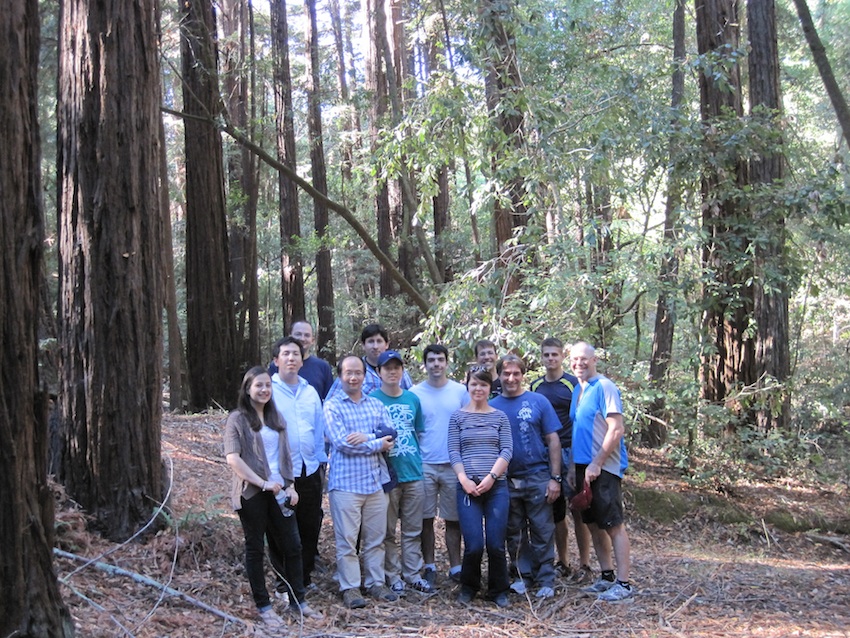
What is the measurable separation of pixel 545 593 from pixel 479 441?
3.99 ft

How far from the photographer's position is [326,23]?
97.5 feet

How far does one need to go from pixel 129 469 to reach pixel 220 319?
6.90m

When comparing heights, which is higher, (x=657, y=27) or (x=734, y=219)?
(x=657, y=27)

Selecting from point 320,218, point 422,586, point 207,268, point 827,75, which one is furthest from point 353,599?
point 320,218

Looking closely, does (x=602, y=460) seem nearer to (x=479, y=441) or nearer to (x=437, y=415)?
(x=479, y=441)

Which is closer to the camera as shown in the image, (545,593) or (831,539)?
(545,593)

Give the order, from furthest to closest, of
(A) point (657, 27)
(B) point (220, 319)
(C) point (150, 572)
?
(A) point (657, 27)
(B) point (220, 319)
(C) point (150, 572)

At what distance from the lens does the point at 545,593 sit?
226 inches

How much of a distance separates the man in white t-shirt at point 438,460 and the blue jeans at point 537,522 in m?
0.46

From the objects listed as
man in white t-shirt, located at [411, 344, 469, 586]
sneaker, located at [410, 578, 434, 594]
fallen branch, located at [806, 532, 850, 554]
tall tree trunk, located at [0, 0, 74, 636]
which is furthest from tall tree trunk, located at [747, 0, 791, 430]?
tall tree trunk, located at [0, 0, 74, 636]

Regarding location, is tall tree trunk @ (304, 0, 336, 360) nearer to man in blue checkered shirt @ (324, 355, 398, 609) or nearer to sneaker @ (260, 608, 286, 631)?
man in blue checkered shirt @ (324, 355, 398, 609)

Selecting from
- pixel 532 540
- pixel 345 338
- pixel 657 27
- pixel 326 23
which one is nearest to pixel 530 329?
pixel 532 540

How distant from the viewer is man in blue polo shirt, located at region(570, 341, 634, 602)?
5664 millimetres

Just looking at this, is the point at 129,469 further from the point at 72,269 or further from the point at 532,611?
the point at 532,611
